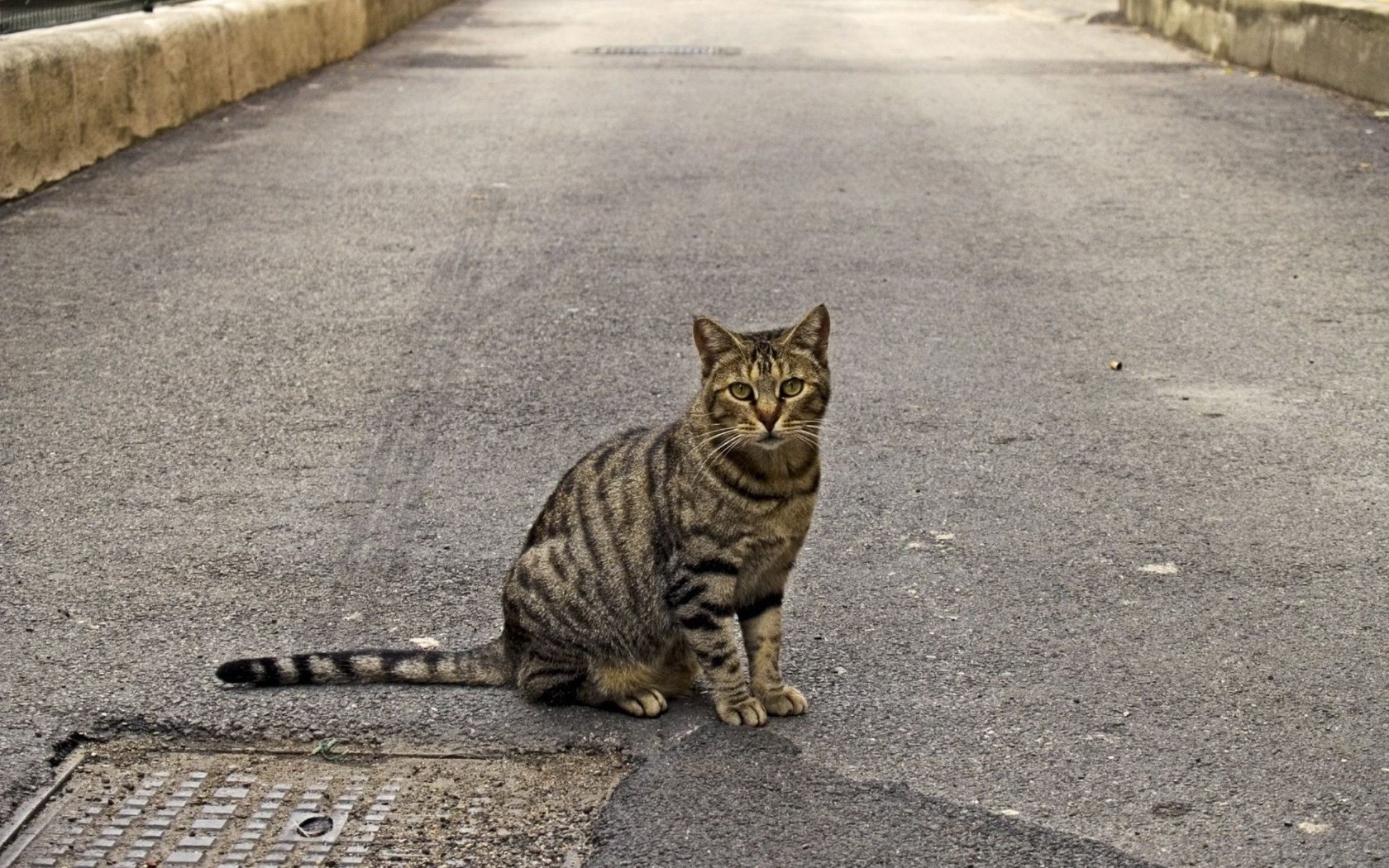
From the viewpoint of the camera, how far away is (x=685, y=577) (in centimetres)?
440

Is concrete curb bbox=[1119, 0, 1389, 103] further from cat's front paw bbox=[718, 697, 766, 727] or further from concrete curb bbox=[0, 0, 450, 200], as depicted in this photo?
cat's front paw bbox=[718, 697, 766, 727]

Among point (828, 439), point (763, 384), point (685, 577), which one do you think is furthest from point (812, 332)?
point (828, 439)

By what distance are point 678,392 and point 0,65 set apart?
5.05 meters

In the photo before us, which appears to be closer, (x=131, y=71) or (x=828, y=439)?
(x=828, y=439)

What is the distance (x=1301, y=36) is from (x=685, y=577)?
1237cm

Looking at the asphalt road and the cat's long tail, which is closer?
the asphalt road

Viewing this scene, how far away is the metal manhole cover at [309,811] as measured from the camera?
3.77 metres

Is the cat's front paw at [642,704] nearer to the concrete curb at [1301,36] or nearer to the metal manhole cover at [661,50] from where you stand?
the concrete curb at [1301,36]

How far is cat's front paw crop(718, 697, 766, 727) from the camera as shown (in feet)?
14.5

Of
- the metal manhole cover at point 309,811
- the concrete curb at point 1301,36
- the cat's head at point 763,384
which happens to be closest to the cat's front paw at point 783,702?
the metal manhole cover at point 309,811

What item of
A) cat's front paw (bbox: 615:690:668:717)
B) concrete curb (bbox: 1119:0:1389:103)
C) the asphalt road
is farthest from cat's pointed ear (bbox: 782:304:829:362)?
concrete curb (bbox: 1119:0:1389:103)

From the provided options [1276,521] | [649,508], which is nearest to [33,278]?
[649,508]

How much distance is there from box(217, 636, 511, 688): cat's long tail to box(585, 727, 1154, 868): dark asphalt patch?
1.97 feet

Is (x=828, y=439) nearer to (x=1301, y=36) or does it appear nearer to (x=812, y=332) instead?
(x=812, y=332)
